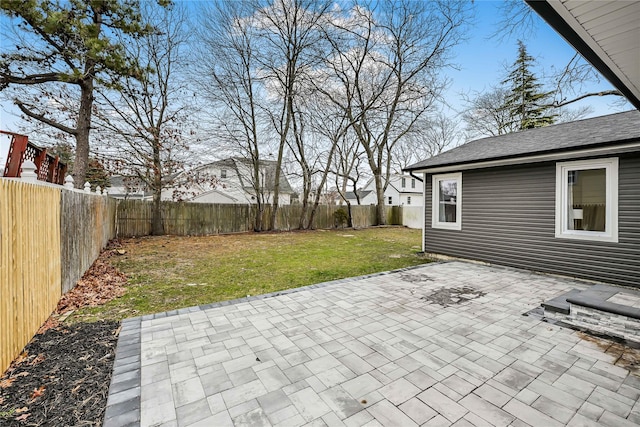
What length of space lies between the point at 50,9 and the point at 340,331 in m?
9.09

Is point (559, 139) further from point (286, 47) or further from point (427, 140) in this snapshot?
point (427, 140)

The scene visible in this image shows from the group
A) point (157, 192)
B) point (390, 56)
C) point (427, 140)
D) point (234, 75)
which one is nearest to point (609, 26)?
point (157, 192)

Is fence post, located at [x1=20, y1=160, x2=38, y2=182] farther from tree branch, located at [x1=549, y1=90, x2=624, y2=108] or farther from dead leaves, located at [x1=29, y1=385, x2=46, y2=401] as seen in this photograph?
tree branch, located at [x1=549, y1=90, x2=624, y2=108]

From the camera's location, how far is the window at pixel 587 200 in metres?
4.69

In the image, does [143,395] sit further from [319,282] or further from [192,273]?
[192,273]

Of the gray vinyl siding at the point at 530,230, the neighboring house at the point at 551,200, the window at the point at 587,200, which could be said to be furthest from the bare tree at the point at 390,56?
the window at the point at 587,200

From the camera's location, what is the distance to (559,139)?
5438 mm

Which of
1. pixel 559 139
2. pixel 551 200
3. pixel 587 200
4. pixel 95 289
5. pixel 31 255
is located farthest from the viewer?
pixel 559 139

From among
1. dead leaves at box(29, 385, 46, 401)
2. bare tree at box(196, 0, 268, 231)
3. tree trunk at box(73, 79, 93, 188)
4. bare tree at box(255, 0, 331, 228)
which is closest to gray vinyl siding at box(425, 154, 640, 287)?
dead leaves at box(29, 385, 46, 401)

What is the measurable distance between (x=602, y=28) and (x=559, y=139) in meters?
4.70

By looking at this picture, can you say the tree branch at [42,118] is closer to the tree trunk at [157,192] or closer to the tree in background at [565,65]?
the tree trunk at [157,192]

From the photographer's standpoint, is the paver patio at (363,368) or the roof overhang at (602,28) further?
the paver patio at (363,368)

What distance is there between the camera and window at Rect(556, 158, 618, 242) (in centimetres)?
469

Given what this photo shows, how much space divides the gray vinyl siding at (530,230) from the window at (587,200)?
8 centimetres
